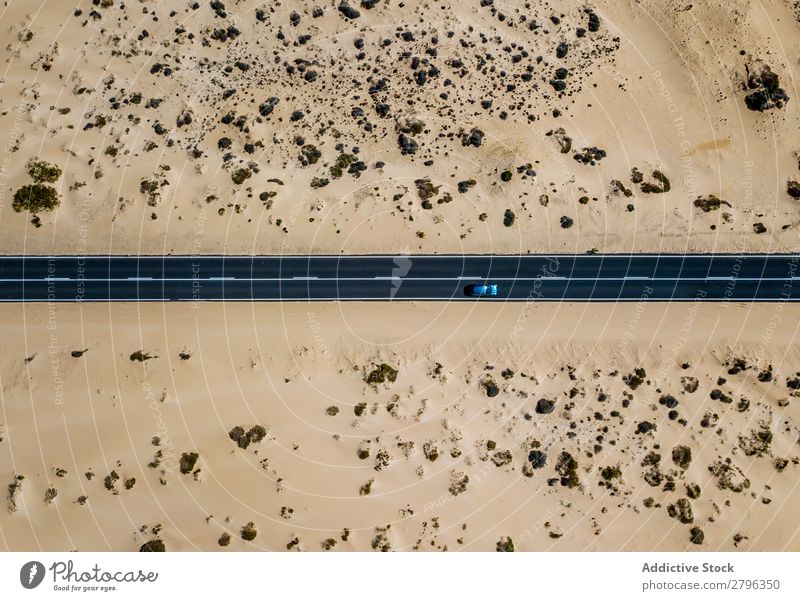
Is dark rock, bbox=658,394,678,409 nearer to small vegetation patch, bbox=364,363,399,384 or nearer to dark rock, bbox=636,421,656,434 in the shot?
dark rock, bbox=636,421,656,434

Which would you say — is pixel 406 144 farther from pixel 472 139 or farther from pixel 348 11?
pixel 348 11

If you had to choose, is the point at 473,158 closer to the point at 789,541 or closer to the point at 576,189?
the point at 576,189

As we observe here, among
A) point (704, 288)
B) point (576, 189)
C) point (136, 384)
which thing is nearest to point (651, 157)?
point (576, 189)

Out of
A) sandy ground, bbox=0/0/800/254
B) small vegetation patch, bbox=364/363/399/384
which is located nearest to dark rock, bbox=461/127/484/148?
sandy ground, bbox=0/0/800/254

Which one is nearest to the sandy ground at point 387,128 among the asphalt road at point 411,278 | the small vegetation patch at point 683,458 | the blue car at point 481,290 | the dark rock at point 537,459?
the asphalt road at point 411,278

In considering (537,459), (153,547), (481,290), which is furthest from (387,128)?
(153,547)

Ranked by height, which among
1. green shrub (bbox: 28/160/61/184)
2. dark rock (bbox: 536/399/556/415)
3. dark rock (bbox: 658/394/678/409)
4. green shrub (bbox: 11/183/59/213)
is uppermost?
green shrub (bbox: 28/160/61/184)
